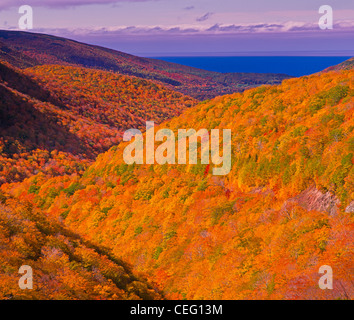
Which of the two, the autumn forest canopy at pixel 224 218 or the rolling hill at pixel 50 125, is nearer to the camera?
the autumn forest canopy at pixel 224 218

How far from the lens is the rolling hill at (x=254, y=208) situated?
1822 cm

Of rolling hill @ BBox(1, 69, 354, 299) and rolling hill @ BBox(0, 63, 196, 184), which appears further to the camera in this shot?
rolling hill @ BBox(0, 63, 196, 184)

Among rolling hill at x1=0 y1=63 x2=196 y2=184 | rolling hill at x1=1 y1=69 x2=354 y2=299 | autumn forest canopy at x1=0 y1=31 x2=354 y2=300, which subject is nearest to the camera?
autumn forest canopy at x1=0 y1=31 x2=354 y2=300

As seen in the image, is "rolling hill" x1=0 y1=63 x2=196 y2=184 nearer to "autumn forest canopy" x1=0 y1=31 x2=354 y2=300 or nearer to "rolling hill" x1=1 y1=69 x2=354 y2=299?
"autumn forest canopy" x1=0 y1=31 x2=354 y2=300

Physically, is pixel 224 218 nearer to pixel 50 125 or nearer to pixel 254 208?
pixel 254 208

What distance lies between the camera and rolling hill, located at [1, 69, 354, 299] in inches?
717

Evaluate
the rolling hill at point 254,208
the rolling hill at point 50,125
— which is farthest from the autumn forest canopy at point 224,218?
the rolling hill at point 50,125

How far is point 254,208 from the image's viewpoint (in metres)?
24.6

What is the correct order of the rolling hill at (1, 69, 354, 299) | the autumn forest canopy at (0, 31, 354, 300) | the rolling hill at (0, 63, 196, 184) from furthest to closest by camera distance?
the rolling hill at (0, 63, 196, 184) < the rolling hill at (1, 69, 354, 299) < the autumn forest canopy at (0, 31, 354, 300)

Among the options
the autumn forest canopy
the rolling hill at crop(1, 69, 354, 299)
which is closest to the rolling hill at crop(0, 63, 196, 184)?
the autumn forest canopy

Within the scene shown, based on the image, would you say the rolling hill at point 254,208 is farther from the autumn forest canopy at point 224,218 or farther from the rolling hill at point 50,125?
the rolling hill at point 50,125

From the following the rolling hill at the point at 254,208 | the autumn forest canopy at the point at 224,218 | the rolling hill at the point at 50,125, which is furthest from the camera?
the rolling hill at the point at 50,125

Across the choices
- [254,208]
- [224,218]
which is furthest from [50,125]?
[254,208]
